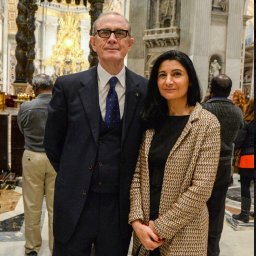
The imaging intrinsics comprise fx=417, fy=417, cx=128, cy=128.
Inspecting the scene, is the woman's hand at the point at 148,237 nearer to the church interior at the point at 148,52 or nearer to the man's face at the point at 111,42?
the man's face at the point at 111,42

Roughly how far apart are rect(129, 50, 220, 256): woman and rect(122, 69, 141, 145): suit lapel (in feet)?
0.25

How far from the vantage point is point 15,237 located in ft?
14.6

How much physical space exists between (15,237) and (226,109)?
8.58ft

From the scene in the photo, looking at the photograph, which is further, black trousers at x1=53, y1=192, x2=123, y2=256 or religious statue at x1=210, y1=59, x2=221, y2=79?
religious statue at x1=210, y1=59, x2=221, y2=79

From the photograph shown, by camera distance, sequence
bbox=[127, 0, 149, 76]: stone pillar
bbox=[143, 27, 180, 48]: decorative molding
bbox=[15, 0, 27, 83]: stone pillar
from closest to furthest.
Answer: bbox=[15, 0, 27, 83]: stone pillar
bbox=[143, 27, 180, 48]: decorative molding
bbox=[127, 0, 149, 76]: stone pillar

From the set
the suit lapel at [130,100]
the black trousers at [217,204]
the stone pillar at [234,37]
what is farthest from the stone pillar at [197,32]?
the suit lapel at [130,100]

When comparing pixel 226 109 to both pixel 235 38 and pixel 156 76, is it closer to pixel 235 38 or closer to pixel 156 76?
pixel 156 76

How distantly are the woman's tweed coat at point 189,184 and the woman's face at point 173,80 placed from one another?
13cm

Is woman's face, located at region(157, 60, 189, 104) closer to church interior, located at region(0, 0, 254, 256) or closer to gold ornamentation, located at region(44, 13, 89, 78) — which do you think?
church interior, located at region(0, 0, 254, 256)

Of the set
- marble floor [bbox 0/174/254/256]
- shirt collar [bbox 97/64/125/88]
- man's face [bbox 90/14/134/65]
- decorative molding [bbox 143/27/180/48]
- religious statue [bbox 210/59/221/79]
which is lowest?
marble floor [bbox 0/174/254/256]

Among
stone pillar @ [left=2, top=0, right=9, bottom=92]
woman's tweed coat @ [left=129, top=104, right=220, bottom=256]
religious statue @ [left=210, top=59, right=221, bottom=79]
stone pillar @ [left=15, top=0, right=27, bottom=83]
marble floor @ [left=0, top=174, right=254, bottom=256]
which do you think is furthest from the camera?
stone pillar @ [left=2, top=0, right=9, bottom=92]

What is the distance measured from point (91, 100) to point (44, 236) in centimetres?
276

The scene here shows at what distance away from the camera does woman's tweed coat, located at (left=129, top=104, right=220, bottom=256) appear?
203 cm

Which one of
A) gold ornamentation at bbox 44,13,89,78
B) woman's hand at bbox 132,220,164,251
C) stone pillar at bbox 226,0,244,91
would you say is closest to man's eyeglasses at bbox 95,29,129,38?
woman's hand at bbox 132,220,164,251
